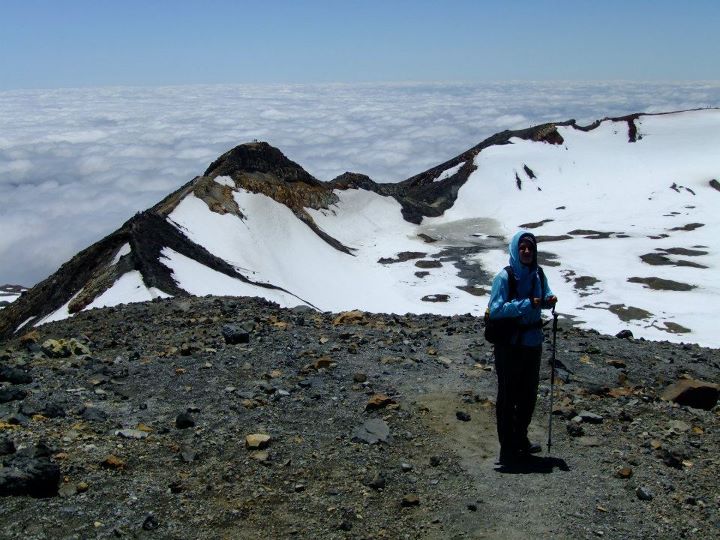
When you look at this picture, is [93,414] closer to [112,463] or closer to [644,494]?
[112,463]

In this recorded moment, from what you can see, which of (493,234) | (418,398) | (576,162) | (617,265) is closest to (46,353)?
(418,398)

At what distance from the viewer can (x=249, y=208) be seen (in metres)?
45.0

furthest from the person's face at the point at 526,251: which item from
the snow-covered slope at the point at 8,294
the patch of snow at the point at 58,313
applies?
the snow-covered slope at the point at 8,294

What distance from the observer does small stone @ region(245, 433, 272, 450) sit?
7629mm

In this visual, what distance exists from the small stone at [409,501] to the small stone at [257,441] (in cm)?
189

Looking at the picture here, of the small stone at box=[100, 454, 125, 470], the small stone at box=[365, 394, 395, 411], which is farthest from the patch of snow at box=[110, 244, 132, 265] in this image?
the small stone at box=[100, 454, 125, 470]

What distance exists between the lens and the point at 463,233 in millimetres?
57656

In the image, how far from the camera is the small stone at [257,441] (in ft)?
25.0

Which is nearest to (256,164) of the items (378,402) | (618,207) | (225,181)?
(225,181)

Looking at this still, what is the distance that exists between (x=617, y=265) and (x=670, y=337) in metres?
15.0

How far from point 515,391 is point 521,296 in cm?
110

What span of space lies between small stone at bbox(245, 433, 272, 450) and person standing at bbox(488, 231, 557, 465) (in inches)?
107

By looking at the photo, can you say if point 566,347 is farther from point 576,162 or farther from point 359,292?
point 576,162

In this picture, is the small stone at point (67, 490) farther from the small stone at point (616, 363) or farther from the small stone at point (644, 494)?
the small stone at point (616, 363)
